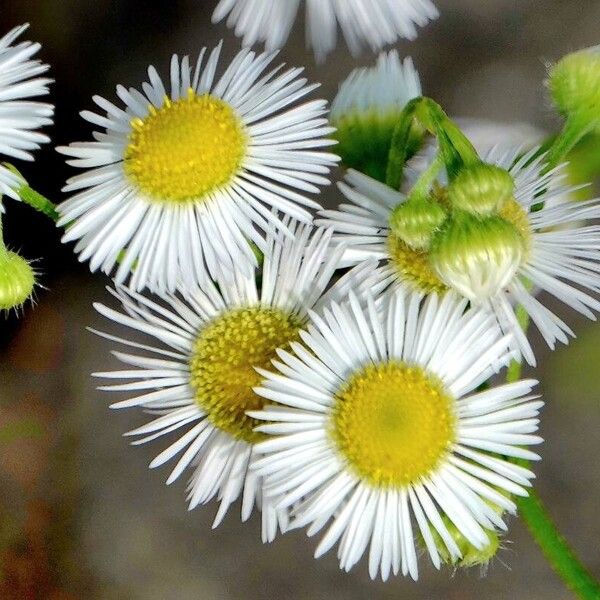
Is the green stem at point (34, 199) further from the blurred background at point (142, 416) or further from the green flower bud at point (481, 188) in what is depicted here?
the blurred background at point (142, 416)

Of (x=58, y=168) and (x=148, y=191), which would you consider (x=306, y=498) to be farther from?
(x=58, y=168)

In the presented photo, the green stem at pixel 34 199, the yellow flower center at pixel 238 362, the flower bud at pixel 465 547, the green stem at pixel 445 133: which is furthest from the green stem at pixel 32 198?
the flower bud at pixel 465 547

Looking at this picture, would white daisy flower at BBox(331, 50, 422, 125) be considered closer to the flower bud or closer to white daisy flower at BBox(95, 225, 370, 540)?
white daisy flower at BBox(95, 225, 370, 540)

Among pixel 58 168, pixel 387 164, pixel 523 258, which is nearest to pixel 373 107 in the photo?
pixel 387 164

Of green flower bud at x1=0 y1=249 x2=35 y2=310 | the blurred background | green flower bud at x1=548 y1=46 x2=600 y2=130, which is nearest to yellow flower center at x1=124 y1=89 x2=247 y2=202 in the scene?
green flower bud at x1=0 y1=249 x2=35 y2=310

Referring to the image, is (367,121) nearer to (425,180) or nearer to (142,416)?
(425,180)
